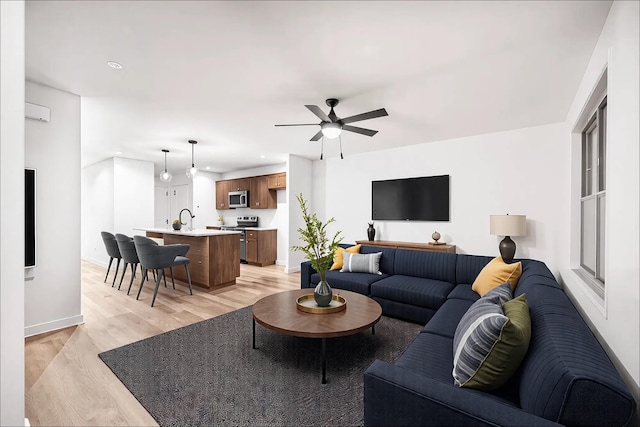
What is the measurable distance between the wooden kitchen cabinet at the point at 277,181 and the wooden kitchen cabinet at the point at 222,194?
1.72 m

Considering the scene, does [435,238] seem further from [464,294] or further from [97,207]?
[97,207]

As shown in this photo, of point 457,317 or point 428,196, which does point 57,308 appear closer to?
point 457,317

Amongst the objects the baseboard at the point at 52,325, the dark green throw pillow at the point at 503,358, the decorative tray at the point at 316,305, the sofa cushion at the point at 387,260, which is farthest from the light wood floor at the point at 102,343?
the dark green throw pillow at the point at 503,358

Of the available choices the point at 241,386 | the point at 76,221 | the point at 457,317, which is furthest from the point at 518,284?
the point at 76,221

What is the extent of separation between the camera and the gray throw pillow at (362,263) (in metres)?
3.87

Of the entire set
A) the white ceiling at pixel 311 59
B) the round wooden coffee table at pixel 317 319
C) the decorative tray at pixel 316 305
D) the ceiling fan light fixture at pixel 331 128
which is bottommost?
the round wooden coffee table at pixel 317 319

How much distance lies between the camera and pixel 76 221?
3107 millimetres

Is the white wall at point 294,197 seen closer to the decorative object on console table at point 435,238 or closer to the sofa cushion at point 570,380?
the decorative object on console table at point 435,238

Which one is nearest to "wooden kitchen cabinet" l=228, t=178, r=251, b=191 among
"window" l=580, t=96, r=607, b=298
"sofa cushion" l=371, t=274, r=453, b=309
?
"sofa cushion" l=371, t=274, r=453, b=309

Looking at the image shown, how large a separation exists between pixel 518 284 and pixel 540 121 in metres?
2.45

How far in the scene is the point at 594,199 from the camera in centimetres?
252

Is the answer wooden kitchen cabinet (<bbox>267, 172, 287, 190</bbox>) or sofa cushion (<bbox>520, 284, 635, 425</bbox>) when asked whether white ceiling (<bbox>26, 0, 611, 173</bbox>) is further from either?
wooden kitchen cabinet (<bbox>267, 172, 287, 190</bbox>)

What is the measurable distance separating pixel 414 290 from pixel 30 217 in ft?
12.5

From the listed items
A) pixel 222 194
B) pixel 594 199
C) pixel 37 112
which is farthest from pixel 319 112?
pixel 222 194
